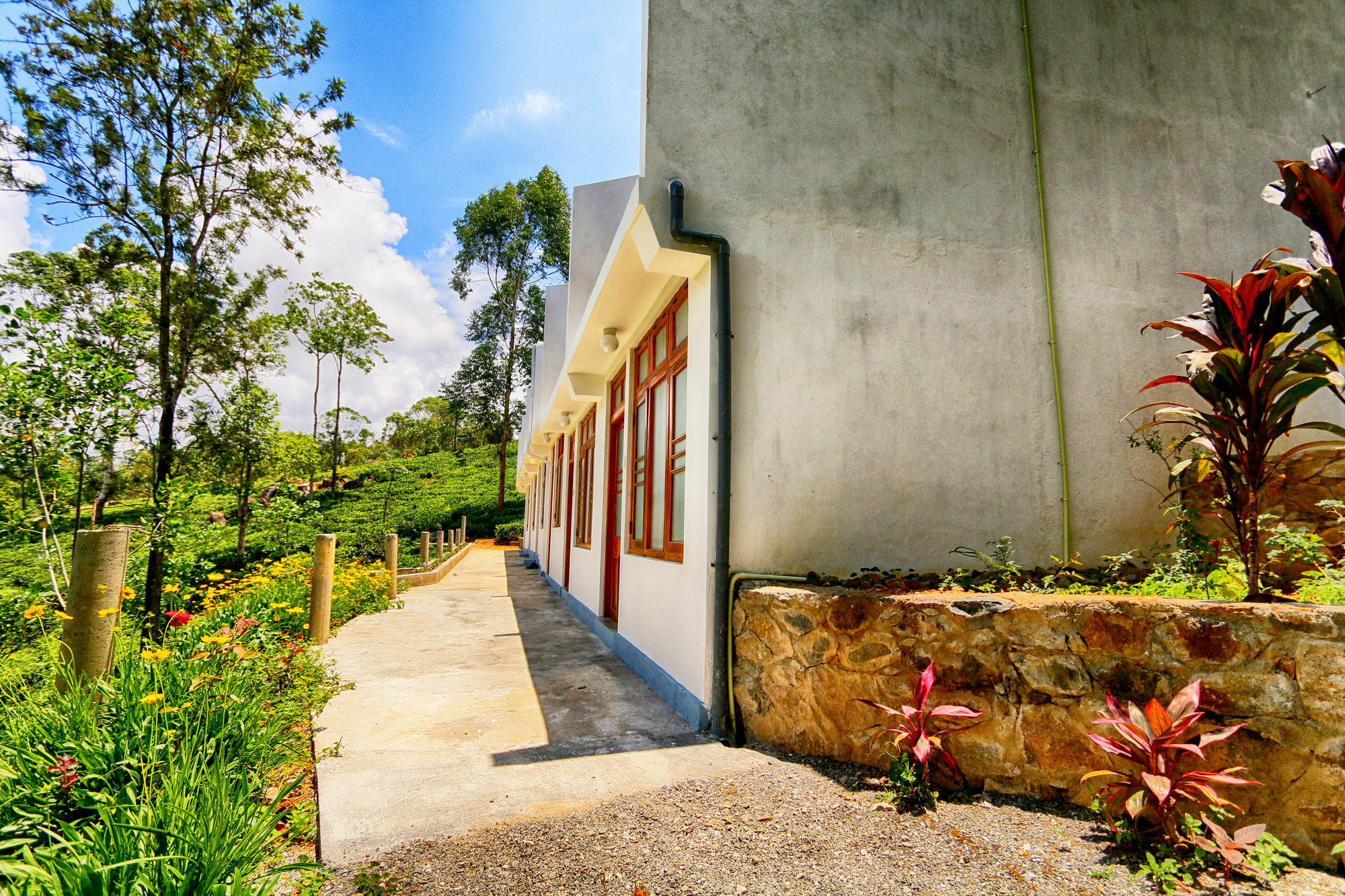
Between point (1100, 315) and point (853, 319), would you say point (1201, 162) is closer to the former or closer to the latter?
point (1100, 315)

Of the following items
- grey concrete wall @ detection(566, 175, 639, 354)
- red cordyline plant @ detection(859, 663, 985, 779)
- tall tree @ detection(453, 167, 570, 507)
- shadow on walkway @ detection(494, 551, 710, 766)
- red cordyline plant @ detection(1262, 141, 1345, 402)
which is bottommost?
shadow on walkway @ detection(494, 551, 710, 766)

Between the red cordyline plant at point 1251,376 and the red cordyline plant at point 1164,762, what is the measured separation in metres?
0.84

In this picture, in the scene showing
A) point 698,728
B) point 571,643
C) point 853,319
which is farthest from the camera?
point 571,643

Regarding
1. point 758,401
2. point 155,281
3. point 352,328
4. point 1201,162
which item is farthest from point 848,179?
point 352,328

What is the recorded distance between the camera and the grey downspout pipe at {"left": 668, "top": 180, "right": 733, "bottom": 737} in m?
3.41

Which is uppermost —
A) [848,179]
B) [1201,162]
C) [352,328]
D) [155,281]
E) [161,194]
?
[352,328]

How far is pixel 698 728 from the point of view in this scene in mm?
3516

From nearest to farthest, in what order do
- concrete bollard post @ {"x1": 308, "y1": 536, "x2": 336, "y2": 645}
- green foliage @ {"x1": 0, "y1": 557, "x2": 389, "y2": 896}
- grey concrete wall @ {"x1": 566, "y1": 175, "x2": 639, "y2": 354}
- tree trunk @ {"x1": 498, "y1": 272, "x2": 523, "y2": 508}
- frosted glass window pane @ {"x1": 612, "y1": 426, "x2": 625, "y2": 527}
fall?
1. green foliage @ {"x1": 0, "y1": 557, "x2": 389, "y2": 896}
2. concrete bollard post @ {"x1": 308, "y1": 536, "x2": 336, "y2": 645}
3. frosted glass window pane @ {"x1": 612, "y1": 426, "x2": 625, "y2": 527}
4. grey concrete wall @ {"x1": 566, "y1": 175, "x2": 639, "y2": 354}
5. tree trunk @ {"x1": 498, "y1": 272, "x2": 523, "y2": 508}

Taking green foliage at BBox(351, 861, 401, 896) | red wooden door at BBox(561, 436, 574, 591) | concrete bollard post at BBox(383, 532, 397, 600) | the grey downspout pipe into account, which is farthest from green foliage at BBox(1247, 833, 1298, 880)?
concrete bollard post at BBox(383, 532, 397, 600)

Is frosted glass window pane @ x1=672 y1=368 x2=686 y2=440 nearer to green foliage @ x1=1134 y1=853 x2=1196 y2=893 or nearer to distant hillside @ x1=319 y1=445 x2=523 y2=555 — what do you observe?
green foliage @ x1=1134 y1=853 x2=1196 y2=893

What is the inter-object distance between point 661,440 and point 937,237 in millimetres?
2388

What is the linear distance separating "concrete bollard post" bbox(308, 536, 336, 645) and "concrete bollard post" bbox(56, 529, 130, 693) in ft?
10.9

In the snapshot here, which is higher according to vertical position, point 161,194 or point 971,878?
point 161,194

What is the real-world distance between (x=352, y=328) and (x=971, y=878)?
3094 centimetres
